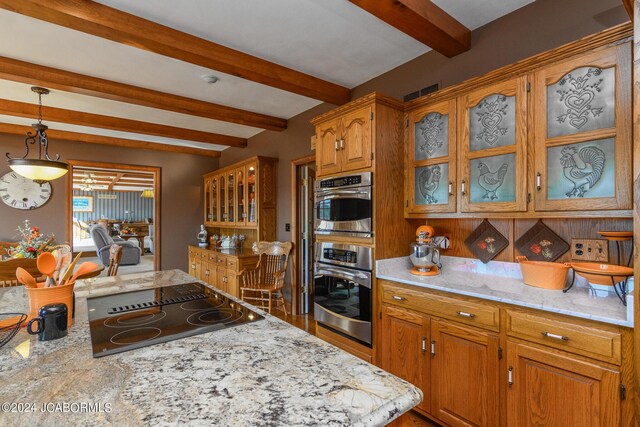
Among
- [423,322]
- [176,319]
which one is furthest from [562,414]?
[176,319]

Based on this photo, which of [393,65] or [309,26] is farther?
[393,65]

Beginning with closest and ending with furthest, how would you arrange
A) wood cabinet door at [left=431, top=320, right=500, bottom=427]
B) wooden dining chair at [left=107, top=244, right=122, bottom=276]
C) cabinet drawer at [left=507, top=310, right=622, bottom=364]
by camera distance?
cabinet drawer at [left=507, top=310, right=622, bottom=364] < wood cabinet door at [left=431, top=320, right=500, bottom=427] < wooden dining chair at [left=107, top=244, right=122, bottom=276]

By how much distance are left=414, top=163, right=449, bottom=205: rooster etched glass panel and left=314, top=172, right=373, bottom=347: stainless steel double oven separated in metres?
0.41

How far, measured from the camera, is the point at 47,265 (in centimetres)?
118

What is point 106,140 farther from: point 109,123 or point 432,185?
point 432,185

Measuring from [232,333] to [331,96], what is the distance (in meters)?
2.69

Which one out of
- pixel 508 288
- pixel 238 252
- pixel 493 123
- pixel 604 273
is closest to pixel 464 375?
pixel 508 288

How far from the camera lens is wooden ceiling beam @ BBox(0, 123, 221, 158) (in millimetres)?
4547

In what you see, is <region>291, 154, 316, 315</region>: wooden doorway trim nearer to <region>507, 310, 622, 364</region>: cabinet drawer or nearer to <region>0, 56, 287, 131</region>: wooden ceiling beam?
<region>0, 56, 287, 131</region>: wooden ceiling beam

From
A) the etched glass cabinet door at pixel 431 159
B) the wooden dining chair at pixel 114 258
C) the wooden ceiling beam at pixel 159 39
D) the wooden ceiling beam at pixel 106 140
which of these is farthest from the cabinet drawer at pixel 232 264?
the wooden ceiling beam at pixel 106 140

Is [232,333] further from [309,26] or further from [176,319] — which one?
[309,26]

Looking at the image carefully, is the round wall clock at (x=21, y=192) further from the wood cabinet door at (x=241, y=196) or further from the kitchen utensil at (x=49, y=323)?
the kitchen utensil at (x=49, y=323)

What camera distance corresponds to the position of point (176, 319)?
49.8 inches

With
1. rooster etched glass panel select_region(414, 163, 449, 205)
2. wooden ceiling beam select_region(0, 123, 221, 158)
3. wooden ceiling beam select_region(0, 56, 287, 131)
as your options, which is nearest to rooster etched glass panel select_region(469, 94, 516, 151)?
rooster etched glass panel select_region(414, 163, 449, 205)
